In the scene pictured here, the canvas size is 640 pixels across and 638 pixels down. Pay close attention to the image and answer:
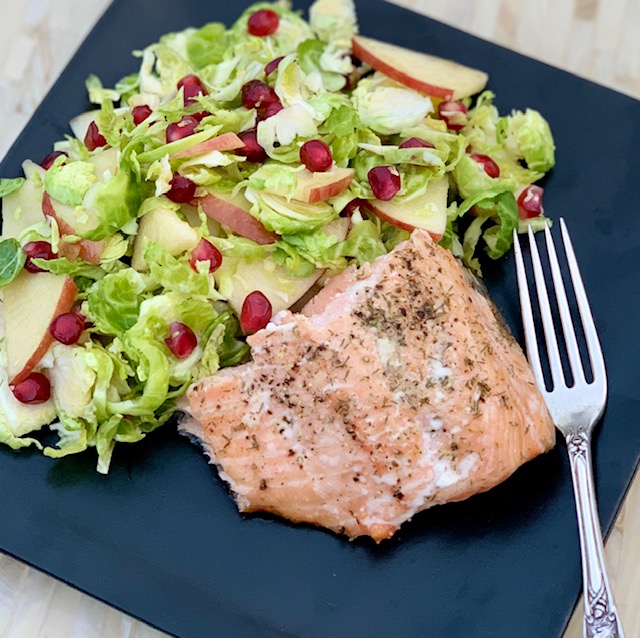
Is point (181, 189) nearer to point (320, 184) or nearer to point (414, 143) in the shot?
point (320, 184)

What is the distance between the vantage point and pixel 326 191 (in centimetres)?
331

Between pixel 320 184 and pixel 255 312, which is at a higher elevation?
pixel 320 184

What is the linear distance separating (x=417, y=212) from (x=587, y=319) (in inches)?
28.0

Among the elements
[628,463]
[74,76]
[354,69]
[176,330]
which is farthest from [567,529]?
[74,76]

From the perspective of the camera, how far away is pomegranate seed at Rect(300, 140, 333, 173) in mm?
3309

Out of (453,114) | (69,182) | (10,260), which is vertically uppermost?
(453,114)

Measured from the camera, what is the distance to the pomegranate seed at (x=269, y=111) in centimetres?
346

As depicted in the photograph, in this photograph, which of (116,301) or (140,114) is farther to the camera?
(140,114)

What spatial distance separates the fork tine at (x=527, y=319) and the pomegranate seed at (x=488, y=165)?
26 centimetres

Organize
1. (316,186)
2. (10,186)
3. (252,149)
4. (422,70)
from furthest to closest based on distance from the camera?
(422,70), (10,186), (252,149), (316,186)

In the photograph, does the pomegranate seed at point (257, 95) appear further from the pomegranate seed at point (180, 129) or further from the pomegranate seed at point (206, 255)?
the pomegranate seed at point (206, 255)

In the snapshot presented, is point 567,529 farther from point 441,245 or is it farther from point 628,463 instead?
point 441,245

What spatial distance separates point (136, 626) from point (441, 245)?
1.74m

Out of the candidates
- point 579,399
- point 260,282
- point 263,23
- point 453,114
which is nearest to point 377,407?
point 260,282
